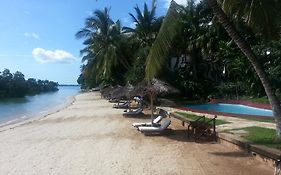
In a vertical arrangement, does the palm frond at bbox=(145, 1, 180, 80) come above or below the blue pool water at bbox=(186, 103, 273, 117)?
above

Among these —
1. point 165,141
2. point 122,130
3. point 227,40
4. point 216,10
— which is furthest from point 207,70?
point 216,10

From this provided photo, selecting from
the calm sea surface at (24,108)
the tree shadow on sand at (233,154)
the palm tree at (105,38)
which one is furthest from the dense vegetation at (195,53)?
the tree shadow on sand at (233,154)

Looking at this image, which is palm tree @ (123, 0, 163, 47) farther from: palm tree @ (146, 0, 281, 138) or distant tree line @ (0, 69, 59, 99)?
distant tree line @ (0, 69, 59, 99)

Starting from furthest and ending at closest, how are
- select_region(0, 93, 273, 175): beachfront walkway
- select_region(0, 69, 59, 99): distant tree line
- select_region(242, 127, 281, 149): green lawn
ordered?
select_region(0, 69, 59, 99): distant tree line < select_region(242, 127, 281, 149): green lawn < select_region(0, 93, 273, 175): beachfront walkway

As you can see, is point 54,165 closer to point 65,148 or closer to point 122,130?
point 65,148

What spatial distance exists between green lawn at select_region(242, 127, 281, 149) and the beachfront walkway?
2.16 ft

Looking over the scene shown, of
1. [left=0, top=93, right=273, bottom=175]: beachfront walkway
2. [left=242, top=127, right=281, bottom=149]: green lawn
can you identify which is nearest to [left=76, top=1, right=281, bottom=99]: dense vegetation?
[left=242, top=127, right=281, bottom=149]: green lawn

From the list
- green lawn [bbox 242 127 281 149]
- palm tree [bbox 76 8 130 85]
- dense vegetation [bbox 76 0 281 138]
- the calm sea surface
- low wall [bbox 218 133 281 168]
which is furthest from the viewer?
palm tree [bbox 76 8 130 85]

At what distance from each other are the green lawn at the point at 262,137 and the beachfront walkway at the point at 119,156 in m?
0.66

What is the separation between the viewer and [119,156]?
1142 cm

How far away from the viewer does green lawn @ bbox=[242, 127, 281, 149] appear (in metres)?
10.6

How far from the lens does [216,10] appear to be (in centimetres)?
1068

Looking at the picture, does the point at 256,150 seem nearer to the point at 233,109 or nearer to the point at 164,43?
the point at 164,43

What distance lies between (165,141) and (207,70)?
25.7m
